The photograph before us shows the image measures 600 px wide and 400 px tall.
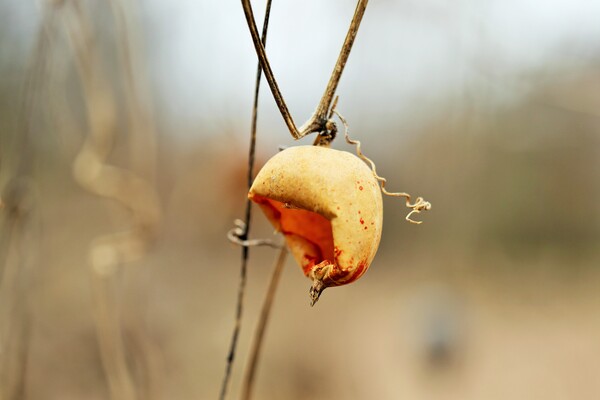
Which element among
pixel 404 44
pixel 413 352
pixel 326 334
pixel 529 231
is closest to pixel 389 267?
pixel 529 231

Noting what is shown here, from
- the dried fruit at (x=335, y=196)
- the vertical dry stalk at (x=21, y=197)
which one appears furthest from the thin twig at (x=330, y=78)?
the vertical dry stalk at (x=21, y=197)

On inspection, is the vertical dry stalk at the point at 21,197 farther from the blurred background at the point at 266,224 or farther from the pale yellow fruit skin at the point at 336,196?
the pale yellow fruit skin at the point at 336,196

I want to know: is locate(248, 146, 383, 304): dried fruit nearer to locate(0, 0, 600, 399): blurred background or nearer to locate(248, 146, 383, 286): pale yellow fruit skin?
locate(248, 146, 383, 286): pale yellow fruit skin

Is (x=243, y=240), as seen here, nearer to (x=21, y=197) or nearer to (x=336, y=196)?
(x=336, y=196)

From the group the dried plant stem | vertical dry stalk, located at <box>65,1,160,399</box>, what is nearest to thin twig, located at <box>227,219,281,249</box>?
the dried plant stem

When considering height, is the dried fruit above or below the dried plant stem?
above

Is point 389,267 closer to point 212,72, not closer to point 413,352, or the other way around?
point 413,352
